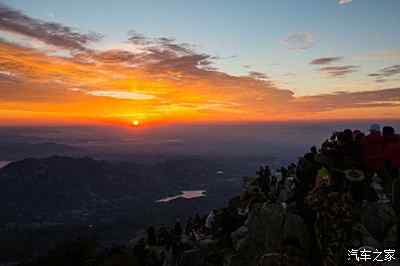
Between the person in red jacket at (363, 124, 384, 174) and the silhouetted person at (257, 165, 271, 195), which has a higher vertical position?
the person in red jacket at (363, 124, 384, 174)

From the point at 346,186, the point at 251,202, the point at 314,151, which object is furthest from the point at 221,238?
the point at 346,186

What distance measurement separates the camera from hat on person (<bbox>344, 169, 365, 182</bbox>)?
1536 centimetres

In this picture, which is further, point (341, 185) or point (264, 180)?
point (264, 180)

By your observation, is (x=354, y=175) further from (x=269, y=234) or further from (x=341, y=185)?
(x=269, y=234)

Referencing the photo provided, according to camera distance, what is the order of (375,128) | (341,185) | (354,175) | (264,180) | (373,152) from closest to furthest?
(354,175) < (341,185) < (373,152) < (375,128) < (264,180)

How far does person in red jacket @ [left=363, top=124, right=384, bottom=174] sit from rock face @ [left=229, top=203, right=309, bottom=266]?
416 cm

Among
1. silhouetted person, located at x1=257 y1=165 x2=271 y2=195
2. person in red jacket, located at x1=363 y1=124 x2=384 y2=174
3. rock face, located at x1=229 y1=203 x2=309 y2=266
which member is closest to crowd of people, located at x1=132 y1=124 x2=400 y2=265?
person in red jacket, located at x1=363 y1=124 x2=384 y2=174

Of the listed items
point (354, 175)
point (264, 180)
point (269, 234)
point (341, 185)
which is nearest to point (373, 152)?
point (354, 175)

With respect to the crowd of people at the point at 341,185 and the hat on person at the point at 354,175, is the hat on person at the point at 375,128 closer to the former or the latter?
the crowd of people at the point at 341,185

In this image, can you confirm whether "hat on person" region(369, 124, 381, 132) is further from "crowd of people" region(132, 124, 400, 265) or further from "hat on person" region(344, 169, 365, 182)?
"hat on person" region(344, 169, 365, 182)

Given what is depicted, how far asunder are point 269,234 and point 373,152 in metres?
5.96

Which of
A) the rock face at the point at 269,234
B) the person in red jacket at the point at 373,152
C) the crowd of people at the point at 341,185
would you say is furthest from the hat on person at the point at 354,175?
the rock face at the point at 269,234

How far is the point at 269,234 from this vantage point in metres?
15.6

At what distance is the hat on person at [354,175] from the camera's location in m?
15.4
